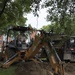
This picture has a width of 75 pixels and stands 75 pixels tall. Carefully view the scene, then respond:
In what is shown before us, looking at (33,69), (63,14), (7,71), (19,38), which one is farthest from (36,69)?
(63,14)

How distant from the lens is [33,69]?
17.1 metres

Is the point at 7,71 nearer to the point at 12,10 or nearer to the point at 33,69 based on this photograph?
the point at 33,69

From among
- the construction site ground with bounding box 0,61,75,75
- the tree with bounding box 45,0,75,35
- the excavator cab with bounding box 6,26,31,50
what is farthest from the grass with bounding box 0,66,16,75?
the tree with bounding box 45,0,75,35

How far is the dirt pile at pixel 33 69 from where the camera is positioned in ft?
53.0

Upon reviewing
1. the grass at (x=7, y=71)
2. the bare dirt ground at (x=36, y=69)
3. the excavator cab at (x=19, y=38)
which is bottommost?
the grass at (x=7, y=71)

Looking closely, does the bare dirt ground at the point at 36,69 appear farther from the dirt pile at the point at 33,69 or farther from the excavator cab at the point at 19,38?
the excavator cab at the point at 19,38

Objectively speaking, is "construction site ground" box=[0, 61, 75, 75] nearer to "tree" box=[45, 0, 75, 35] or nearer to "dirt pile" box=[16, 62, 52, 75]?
"dirt pile" box=[16, 62, 52, 75]

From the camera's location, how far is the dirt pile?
1617cm

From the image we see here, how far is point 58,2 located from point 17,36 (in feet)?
30.2

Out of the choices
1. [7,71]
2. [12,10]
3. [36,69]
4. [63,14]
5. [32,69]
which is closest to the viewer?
[63,14]

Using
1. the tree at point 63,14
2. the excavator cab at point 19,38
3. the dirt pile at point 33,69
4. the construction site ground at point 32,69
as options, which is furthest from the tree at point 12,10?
the tree at point 63,14

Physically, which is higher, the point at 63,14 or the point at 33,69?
the point at 63,14

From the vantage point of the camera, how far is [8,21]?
28.8 metres

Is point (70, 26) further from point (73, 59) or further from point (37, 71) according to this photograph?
point (73, 59)
